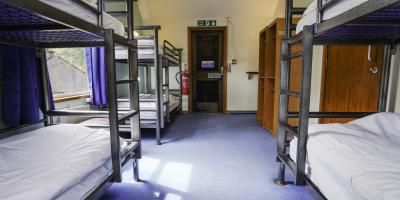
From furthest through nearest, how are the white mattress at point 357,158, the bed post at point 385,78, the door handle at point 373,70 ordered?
the door handle at point 373,70
the bed post at point 385,78
the white mattress at point 357,158

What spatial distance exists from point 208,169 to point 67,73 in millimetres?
2369

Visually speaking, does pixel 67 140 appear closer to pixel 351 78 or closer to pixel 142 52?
Result: pixel 142 52

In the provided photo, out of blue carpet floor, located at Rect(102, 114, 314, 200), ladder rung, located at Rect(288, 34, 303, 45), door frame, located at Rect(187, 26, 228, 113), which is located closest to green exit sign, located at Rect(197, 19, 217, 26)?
door frame, located at Rect(187, 26, 228, 113)

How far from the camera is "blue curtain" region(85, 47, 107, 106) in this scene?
3.01 meters

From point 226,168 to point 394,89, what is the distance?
1789 mm

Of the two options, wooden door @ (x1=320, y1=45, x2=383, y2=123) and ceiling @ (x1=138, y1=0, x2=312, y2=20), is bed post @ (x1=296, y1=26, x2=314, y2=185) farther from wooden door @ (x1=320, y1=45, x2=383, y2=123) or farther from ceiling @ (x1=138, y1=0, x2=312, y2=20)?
ceiling @ (x1=138, y1=0, x2=312, y2=20)

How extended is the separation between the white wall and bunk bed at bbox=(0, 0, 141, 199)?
3611 millimetres

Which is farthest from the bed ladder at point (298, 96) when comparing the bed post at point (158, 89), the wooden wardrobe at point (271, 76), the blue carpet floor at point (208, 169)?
the bed post at point (158, 89)

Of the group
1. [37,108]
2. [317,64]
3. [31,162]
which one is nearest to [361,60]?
[317,64]

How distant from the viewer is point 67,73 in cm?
302

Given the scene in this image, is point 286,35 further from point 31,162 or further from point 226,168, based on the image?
point 31,162

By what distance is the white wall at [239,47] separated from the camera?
5.11 metres

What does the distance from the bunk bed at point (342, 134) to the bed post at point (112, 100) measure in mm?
1159

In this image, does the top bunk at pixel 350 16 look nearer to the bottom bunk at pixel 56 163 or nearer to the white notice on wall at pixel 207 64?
the bottom bunk at pixel 56 163
